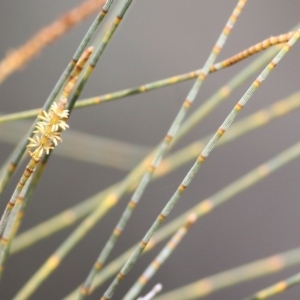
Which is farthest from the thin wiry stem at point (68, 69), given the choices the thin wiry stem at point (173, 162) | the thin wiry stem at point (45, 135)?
the thin wiry stem at point (173, 162)

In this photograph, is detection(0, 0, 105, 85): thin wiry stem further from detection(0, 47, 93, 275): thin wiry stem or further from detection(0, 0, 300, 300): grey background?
detection(0, 0, 300, 300): grey background

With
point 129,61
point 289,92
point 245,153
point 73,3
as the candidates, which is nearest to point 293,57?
point 289,92

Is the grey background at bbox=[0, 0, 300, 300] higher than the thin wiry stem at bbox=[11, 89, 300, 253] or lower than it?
higher

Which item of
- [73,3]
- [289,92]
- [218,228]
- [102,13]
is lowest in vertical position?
[102,13]

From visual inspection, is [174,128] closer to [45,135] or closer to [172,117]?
[45,135]

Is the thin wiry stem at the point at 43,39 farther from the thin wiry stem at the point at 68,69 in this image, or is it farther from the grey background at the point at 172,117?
the grey background at the point at 172,117

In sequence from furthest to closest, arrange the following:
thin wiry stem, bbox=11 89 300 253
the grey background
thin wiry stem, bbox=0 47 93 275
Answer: the grey background, thin wiry stem, bbox=11 89 300 253, thin wiry stem, bbox=0 47 93 275

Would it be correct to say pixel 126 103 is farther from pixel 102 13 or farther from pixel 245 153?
pixel 102 13

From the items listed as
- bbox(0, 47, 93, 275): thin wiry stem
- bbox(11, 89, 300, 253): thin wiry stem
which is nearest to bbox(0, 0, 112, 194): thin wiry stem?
bbox(0, 47, 93, 275): thin wiry stem

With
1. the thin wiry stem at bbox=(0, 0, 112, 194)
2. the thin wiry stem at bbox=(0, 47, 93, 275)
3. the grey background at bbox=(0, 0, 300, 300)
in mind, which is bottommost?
the thin wiry stem at bbox=(0, 47, 93, 275)
